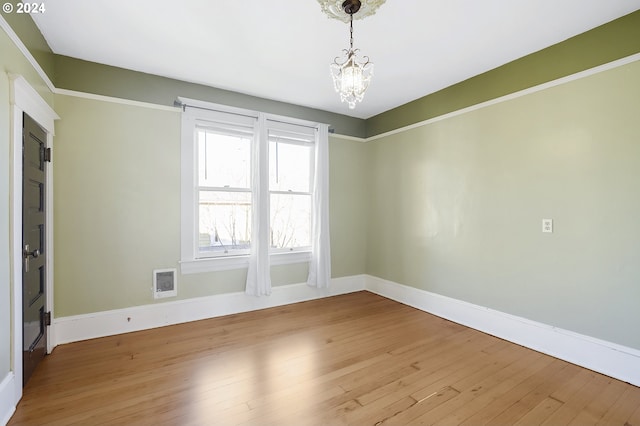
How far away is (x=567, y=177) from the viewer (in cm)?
256

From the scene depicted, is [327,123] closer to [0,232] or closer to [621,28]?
[621,28]

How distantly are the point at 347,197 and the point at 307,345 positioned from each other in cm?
244

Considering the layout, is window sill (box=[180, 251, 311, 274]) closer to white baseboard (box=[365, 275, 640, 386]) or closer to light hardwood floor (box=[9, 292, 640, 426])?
light hardwood floor (box=[9, 292, 640, 426])

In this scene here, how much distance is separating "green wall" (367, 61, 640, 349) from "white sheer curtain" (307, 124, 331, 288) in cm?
114

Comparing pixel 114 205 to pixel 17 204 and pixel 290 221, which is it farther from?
pixel 290 221

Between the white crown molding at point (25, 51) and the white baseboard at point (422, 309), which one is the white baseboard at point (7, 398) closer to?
the white baseboard at point (422, 309)

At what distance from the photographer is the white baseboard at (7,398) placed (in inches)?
67.9

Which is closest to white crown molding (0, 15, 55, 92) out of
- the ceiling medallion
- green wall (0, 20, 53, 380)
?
green wall (0, 20, 53, 380)

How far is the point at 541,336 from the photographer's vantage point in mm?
2703

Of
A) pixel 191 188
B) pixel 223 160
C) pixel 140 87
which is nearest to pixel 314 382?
pixel 191 188

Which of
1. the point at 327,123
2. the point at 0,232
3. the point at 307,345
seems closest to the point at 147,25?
the point at 0,232

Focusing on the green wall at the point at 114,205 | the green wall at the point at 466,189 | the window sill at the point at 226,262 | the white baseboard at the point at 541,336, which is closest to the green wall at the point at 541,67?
the green wall at the point at 466,189

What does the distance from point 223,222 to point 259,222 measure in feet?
1.51

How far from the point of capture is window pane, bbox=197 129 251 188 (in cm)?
355
